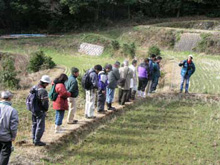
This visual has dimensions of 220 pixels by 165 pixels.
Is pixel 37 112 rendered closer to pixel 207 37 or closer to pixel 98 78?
pixel 98 78

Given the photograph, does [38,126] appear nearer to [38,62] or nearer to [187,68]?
[187,68]

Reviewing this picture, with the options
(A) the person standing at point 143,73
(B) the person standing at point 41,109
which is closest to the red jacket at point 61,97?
(B) the person standing at point 41,109

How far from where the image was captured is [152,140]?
826 cm

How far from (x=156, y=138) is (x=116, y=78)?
2833 millimetres

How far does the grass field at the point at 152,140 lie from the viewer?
715cm

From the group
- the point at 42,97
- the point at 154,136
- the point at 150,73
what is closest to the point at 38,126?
the point at 42,97

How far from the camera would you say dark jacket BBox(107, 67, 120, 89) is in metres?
10.3

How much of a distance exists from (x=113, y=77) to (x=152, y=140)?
2.95 meters

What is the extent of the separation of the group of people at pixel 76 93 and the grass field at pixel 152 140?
2.52ft

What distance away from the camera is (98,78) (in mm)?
9711

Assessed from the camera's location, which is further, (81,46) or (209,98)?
(81,46)

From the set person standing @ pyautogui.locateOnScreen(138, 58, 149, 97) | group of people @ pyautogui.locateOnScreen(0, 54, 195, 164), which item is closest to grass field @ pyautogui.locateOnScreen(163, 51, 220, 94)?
group of people @ pyautogui.locateOnScreen(0, 54, 195, 164)

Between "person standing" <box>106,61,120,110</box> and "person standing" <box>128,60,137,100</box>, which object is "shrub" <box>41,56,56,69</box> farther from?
"person standing" <box>106,61,120,110</box>

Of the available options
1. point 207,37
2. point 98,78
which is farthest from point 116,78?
point 207,37
